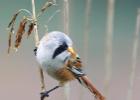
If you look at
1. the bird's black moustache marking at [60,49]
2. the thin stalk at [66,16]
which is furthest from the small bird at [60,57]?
the thin stalk at [66,16]

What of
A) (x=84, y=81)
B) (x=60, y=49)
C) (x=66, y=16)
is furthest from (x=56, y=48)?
(x=66, y=16)

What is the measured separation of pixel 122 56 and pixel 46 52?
2.33 meters

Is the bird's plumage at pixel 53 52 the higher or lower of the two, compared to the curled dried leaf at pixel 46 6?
lower

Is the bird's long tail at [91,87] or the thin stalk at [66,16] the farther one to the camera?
the thin stalk at [66,16]

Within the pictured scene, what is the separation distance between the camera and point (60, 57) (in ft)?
7.66

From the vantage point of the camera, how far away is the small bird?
7.60 ft

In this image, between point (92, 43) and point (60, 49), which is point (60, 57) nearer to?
point (60, 49)

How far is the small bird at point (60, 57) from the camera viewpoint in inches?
91.2

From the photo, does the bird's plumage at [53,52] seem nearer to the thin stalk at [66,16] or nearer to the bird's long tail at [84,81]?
the bird's long tail at [84,81]

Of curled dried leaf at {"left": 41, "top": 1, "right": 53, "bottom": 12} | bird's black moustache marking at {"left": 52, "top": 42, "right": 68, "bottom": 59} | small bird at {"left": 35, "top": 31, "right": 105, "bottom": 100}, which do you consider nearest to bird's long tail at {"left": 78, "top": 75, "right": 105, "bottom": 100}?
small bird at {"left": 35, "top": 31, "right": 105, "bottom": 100}

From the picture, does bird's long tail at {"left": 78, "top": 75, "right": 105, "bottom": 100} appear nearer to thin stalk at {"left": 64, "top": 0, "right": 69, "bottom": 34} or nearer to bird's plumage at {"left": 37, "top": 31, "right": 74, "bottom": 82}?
bird's plumage at {"left": 37, "top": 31, "right": 74, "bottom": 82}

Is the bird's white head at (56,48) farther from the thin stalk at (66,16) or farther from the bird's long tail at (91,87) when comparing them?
the thin stalk at (66,16)

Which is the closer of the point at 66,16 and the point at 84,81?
the point at 84,81

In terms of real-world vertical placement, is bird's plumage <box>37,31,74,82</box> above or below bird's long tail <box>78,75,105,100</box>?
above
